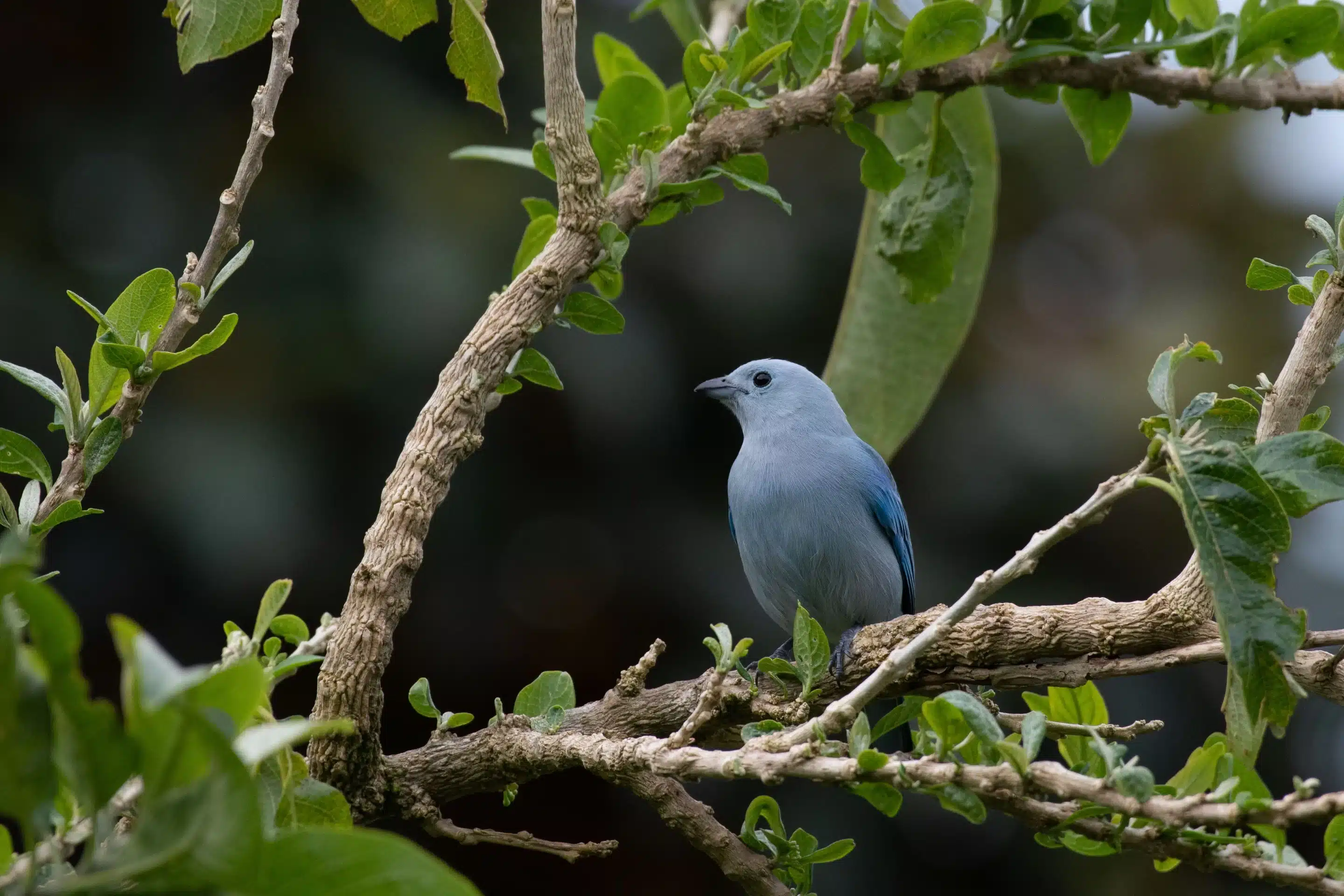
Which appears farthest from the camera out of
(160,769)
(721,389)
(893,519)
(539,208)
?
(721,389)

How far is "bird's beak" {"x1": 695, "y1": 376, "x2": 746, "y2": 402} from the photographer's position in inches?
184

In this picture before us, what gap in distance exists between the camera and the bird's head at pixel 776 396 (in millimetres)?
4453

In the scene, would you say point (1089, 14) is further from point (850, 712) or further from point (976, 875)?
point (976, 875)

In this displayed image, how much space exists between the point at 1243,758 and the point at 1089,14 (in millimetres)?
1466

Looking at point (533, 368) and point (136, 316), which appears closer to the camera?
point (136, 316)

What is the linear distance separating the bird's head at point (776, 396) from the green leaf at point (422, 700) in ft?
7.77

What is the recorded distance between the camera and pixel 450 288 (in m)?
5.34

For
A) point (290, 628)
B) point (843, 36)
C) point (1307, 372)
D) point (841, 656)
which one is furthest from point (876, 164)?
point (290, 628)

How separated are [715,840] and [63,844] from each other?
3.73 ft

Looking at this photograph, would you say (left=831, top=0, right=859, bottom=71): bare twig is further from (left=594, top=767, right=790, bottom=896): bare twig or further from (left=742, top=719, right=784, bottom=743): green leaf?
(left=594, top=767, right=790, bottom=896): bare twig

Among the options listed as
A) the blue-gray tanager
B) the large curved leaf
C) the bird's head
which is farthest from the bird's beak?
the large curved leaf

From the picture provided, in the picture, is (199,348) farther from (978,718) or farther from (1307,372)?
(1307,372)

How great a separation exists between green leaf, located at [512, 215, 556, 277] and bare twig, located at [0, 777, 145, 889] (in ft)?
5.23

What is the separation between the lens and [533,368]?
7.59ft
